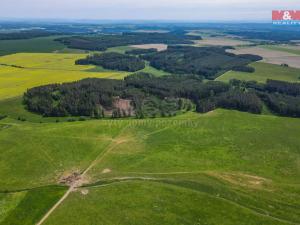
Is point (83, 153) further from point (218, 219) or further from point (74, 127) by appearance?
point (218, 219)

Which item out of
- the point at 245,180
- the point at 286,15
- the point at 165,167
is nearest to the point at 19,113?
the point at 165,167

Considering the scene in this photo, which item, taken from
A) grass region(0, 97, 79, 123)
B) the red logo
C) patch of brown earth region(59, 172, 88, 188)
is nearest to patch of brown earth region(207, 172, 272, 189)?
patch of brown earth region(59, 172, 88, 188)

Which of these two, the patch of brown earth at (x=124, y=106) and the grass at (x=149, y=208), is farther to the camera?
the patch of brown earth at (x=124, y=106)

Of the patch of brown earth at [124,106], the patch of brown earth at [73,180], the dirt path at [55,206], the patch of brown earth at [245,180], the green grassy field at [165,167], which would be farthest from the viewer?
the patch of brown earth at [124,106]

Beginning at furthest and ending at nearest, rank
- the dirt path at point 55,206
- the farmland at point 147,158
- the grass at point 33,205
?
the farmland at point 147,158 < the grass at point 33,205 < the dirt path at point 55,206

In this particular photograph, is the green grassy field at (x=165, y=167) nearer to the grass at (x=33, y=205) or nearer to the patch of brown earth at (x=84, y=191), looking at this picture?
the patch of brown earth at (x=84, y=191)

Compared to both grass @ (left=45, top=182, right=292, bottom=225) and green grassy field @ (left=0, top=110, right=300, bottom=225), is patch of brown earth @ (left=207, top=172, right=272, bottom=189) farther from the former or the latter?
grass @ (left=45, top=182, right=292, bottom=225)

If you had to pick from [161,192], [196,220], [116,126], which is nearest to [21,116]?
[116,126]

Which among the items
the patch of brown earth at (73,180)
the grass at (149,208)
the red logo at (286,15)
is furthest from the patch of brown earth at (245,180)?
the red logo at (286,15)
